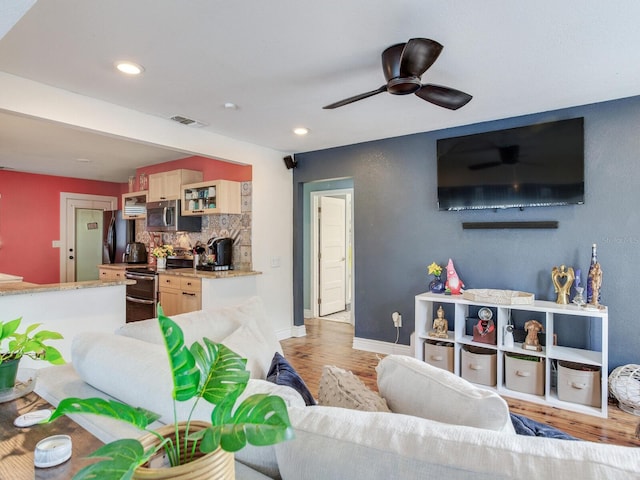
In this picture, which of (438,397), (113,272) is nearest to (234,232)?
(113,272)

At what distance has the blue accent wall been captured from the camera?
9.75ft

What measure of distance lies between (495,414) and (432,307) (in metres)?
2.95

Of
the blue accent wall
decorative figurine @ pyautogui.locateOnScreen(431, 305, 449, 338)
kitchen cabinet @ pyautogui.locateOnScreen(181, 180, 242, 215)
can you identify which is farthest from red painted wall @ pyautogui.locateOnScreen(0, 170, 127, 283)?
decorative figurine @ pyautogui.locateOnScreen(431, 305, 449, 338)

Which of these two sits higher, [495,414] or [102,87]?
[102,87]

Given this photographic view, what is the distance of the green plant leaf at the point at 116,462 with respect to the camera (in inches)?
18.9

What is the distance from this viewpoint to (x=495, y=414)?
87 centimetres

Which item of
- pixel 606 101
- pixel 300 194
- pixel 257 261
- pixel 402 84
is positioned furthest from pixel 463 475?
pixel 300 194

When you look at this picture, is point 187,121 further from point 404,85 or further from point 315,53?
point 404,85

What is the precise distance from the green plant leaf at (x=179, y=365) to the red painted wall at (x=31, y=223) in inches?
290

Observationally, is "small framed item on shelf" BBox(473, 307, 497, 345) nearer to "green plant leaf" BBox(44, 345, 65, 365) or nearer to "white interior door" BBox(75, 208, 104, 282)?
"green plant leaf" BBox(44, 345, 65, 365)

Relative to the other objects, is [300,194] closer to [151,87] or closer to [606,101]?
[151,87]

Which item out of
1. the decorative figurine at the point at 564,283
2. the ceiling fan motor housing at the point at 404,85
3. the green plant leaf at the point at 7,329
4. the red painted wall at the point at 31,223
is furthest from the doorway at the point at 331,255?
the green plant leaf at the point at 7,329

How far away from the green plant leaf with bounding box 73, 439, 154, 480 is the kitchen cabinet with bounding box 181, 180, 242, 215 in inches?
158

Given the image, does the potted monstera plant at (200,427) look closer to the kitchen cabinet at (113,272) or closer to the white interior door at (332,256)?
the kitchen cabinet at (113,272)
